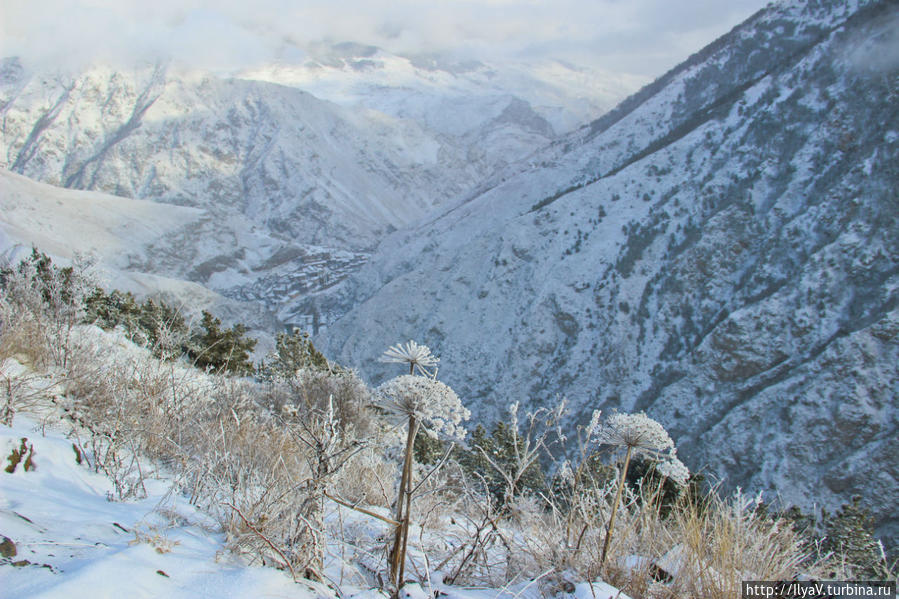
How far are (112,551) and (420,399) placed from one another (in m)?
0.97

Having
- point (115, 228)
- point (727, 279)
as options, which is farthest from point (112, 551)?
point (115, 228)

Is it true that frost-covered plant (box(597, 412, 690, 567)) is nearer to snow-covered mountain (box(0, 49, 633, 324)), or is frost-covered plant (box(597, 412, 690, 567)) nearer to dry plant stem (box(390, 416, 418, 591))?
dry plant stem (box(390, 416, 418, 591))

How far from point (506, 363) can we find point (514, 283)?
8.25 meters

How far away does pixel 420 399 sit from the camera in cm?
168

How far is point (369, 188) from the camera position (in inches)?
5768

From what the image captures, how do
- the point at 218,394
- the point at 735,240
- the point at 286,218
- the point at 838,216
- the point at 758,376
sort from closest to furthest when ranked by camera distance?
the point at 218,394 → the point at 758,376 → the point at 838,216 → the point at 735,240 → the point at 286,218

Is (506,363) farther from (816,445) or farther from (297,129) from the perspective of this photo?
(297,129)

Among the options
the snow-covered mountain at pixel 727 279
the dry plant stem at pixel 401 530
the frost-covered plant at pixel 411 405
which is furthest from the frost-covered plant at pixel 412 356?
the snow-covered mountain at pixel 727 279

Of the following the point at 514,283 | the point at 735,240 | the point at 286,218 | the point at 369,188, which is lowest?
the point at 514,283

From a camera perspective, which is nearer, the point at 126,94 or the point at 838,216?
the point at 838,216

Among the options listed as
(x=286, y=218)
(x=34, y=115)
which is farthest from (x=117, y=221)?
(x=34, y=115)

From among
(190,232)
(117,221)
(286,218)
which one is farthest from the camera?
(286,218)

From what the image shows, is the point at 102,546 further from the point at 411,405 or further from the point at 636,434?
the point at 636,434

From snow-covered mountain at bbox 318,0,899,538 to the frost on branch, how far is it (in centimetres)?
3464
